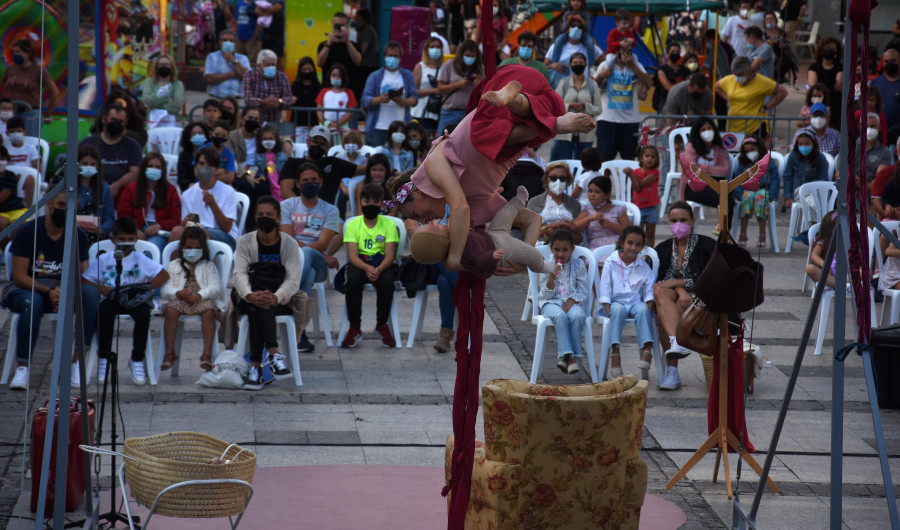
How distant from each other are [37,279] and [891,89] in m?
9.76

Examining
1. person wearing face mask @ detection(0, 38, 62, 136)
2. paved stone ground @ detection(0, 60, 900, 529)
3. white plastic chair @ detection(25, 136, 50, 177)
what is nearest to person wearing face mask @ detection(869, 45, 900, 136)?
paved stone ground @ detection(0, 60, 900, 529)

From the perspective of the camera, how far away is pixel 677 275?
848cm

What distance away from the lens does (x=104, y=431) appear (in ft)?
23.8

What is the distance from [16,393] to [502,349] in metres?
3.73

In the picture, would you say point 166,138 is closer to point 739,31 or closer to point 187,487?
point 187,487

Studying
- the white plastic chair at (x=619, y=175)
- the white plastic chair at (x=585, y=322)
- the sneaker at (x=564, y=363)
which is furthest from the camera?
the white plastic chair at (x=619, y=175)

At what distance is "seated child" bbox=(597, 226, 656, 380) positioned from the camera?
8516 millimetres

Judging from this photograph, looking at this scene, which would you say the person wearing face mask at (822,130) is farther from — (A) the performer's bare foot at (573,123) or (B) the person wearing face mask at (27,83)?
(A) the performer's bare foot at (573,123)

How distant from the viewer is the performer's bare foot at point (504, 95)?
11.9 ft

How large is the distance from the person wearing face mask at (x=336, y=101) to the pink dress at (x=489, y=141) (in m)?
9.38

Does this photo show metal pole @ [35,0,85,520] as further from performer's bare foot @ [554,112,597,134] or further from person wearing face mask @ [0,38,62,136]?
person wearing face mask @ [0,38,62,136]

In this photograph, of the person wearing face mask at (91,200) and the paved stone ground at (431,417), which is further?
Answer: the person wearing face mask at (91,200)

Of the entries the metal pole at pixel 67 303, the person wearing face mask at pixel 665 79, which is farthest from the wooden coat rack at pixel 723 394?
the person wearing face mask at pixel 665 79

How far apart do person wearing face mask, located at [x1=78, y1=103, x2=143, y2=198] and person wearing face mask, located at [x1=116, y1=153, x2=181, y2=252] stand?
0.37m
